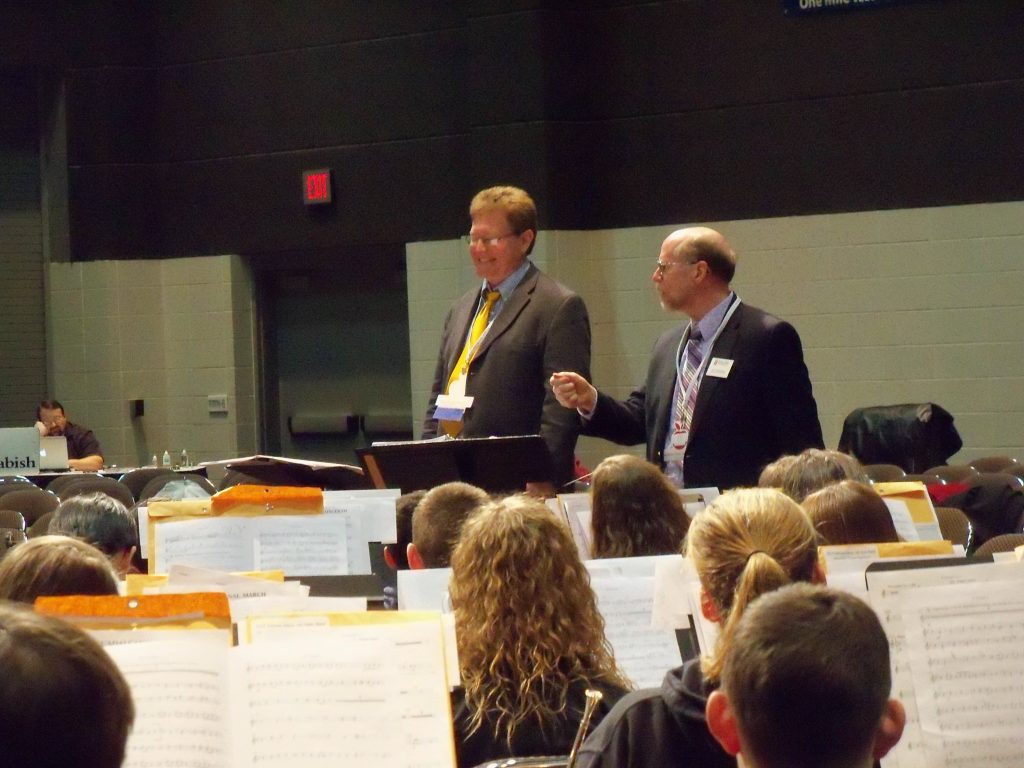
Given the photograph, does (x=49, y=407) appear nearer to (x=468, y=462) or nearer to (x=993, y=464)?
(x=993, y=464)

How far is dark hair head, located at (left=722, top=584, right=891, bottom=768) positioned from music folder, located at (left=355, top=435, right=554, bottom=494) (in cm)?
265

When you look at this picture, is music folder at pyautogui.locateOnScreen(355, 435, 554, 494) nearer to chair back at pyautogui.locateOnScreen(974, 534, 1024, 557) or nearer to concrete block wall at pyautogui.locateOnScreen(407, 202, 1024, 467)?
chair back at pyautogui.locateOnScreen(974, 534, 1024, 557)

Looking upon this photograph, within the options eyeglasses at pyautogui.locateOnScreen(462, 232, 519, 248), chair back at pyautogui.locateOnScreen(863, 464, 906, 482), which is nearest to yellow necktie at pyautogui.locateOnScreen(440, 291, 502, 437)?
eyeglasses at pyautogui.locateOnScreen(462, 232, 519, 248)

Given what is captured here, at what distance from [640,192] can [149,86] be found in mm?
4041

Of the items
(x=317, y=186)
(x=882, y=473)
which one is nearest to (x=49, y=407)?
(x=317, y=186)

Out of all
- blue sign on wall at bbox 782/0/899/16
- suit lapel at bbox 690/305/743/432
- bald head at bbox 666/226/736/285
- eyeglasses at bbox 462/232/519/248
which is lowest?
suit lapel at bbox 690/305/743/432

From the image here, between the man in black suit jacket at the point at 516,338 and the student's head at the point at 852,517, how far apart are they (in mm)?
1651

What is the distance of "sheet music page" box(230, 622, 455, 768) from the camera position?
2.05 meters

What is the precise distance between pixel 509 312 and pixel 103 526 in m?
1.59

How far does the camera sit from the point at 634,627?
306 cm

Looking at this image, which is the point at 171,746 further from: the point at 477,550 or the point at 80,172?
the point at 80,172

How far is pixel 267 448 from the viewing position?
35.6 feet

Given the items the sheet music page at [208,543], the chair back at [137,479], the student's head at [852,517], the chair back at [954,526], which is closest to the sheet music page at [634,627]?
the student's head at [852,517]

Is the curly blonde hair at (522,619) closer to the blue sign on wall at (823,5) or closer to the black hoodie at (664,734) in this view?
the black hoodie at (664,734)
